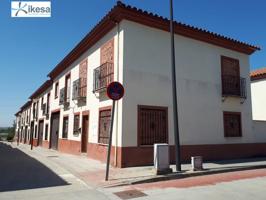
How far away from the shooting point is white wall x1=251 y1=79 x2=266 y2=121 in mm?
17812

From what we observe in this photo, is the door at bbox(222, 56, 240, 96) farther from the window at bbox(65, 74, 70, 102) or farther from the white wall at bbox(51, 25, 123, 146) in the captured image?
the window at bbox(65, 74, 70, 102)

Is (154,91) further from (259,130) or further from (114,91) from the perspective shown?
(259,130)

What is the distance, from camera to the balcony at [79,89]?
14.4 m

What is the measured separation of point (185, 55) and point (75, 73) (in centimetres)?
735

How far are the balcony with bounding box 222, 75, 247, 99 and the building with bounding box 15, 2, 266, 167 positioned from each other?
52 millimetres

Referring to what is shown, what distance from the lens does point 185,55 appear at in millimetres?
12336

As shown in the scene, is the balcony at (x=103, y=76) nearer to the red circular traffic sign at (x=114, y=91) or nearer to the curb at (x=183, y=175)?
the red circular traffic sign at (x=114, y=91)

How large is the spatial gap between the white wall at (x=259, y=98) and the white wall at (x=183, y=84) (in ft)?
13.2

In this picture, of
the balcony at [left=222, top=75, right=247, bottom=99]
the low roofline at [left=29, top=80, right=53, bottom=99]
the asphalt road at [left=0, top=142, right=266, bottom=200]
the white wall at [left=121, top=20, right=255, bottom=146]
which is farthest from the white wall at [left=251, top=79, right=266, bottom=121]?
the low roofline at [left=29, top=80, right=53, bottom=99]

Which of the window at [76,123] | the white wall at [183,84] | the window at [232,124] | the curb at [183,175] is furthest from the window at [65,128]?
the curb at [183,175]

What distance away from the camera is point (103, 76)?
11.9 meters

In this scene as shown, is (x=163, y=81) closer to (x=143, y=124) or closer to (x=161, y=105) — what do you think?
(x=161, y=105)

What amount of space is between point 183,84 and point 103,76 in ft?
12.2

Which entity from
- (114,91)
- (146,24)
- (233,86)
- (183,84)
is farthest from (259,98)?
(114,91)
